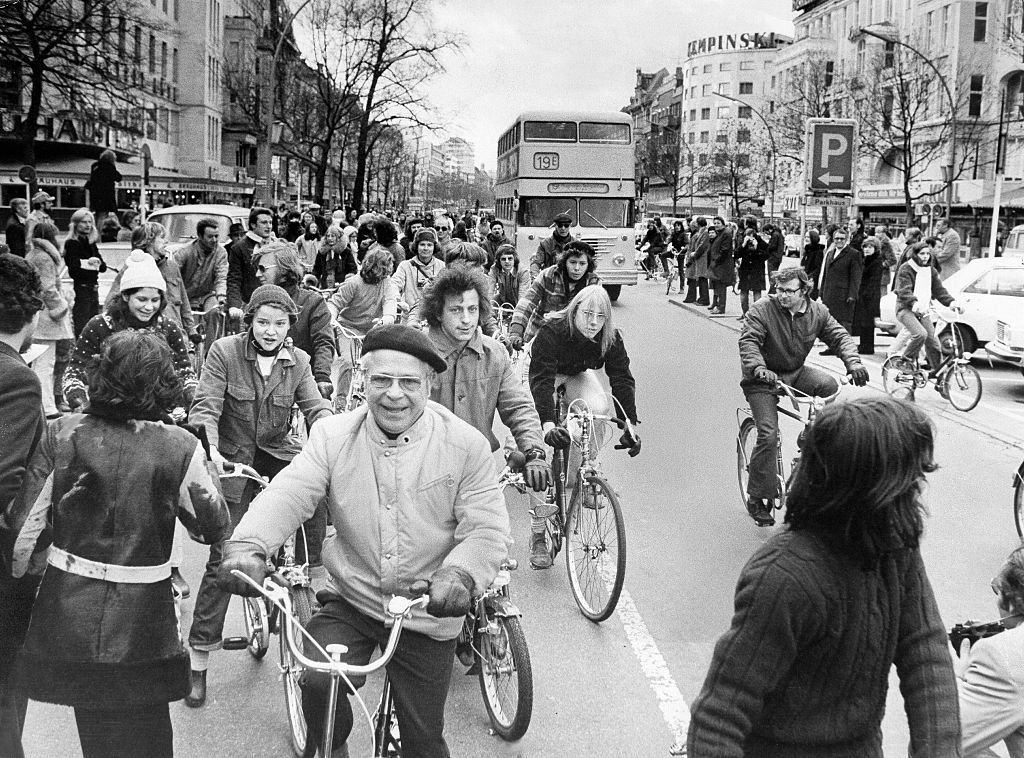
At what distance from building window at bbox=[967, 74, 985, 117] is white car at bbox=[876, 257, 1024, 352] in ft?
174

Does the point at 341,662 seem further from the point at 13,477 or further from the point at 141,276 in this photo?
the point at 141,276

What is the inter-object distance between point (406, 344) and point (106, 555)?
1.03m

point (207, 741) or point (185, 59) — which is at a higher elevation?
point (185, 59)

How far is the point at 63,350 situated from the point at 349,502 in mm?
9482

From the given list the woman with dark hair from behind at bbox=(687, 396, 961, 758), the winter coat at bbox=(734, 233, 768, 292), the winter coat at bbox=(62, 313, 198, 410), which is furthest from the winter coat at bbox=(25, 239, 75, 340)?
the winter coat at bbox=(734, 233, 768, 292)

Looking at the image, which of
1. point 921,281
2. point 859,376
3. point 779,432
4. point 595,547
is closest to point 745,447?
point 779,432

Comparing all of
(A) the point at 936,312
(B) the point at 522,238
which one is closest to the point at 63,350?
(A) the point at 936,312

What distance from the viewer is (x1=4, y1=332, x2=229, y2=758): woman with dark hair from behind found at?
10.8 ft

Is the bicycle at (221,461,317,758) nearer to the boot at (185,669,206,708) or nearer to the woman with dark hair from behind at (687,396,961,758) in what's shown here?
the boot at (185,669,206,708)

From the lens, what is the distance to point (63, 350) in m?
12.0

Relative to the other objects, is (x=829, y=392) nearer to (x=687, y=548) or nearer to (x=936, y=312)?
(x=687, y=548)

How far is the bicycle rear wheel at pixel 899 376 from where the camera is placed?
13.8 meters

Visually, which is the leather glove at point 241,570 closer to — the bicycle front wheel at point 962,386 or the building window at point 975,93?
the bicycle front wheel at point 962,386

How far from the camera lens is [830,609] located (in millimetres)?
2367
